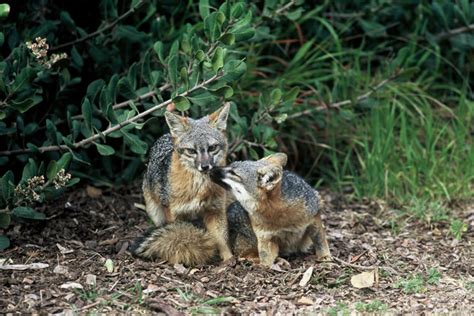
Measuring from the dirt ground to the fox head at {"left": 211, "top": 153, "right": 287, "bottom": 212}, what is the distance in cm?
51

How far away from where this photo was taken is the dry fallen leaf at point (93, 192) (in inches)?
308

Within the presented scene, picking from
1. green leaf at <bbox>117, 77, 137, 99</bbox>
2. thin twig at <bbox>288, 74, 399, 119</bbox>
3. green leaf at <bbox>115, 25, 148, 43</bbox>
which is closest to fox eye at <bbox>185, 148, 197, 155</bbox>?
green leaf at <bbox>117, 77, 137, 99</bbox>

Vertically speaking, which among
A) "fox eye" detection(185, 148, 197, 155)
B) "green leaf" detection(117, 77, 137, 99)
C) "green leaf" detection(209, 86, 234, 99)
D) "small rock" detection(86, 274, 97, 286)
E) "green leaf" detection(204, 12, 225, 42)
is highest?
"green leaf" detection(204, 12, 225, 42)

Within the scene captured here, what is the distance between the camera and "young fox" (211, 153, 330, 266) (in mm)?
5965

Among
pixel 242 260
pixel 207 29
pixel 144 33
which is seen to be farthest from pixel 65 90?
pixel 242 260

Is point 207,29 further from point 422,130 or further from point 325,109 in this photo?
point 422,130

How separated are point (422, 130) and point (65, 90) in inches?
138

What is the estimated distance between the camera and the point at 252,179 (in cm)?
597

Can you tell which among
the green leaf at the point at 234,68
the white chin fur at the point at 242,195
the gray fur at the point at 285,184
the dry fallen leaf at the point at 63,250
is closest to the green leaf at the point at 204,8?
the green leaf at the point at 234,68

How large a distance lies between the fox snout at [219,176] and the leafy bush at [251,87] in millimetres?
517

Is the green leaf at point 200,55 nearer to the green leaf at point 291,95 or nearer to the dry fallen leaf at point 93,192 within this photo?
the green leaf at point 291,95

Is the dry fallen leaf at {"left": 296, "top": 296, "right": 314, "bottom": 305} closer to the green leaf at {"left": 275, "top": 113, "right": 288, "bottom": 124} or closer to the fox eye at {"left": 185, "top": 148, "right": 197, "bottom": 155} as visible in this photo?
the fox eye at {"left": 185, "top": 148, "right": 197, "bottom": 155}

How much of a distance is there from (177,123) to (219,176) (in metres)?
0.54

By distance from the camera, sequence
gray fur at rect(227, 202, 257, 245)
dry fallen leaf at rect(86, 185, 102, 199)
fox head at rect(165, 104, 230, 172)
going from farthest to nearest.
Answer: dry fallen leaf at rect(86, 185, 102, 199)
gray fur at rect(227, 202, 257, 245)
fox head at rect(165, 104, 230, 172)
